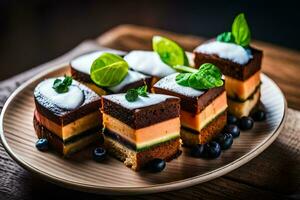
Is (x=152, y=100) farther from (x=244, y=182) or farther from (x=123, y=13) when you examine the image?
(x=123, y=13)

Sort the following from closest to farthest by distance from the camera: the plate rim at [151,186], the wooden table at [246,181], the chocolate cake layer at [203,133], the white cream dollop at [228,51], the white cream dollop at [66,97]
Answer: the plate rim at [151,186]
the wooden table at [246,181]
the white cream dollop at [66,97]
the chocolate cake layer at [203,133]
the white cream dollop at [228,51]

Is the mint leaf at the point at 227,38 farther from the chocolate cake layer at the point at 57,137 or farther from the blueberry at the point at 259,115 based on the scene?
the chocolate cake layer at the point at 57,137

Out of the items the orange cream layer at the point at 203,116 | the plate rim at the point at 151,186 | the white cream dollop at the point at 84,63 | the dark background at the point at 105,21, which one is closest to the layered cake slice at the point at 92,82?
the white cream dollop at the point at 84,63

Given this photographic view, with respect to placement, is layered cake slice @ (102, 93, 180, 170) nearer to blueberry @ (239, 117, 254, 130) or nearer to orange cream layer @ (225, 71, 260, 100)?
blueberry @ (239, 117, 254, 130)

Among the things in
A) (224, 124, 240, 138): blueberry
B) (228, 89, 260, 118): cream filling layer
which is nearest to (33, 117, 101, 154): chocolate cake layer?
(224, 124, 240, 138): blueberry

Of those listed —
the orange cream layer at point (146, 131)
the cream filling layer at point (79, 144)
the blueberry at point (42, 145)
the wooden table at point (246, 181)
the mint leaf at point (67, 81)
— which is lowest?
the wooden table at point (246, 181)
